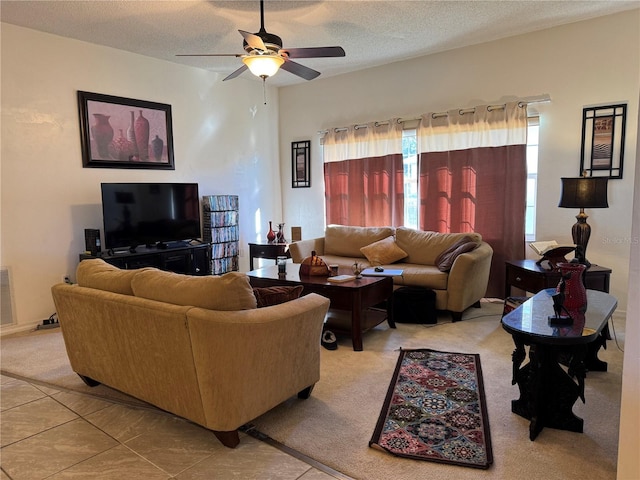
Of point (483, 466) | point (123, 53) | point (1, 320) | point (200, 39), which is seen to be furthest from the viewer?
point (123, 53)

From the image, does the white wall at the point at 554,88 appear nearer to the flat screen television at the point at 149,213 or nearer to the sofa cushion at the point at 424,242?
the sofa cushion at the point at 424,242

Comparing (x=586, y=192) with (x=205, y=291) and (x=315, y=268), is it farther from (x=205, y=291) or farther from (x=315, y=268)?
(x=205, y=291)

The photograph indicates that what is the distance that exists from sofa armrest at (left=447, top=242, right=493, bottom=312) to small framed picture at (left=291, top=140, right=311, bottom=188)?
3001mm

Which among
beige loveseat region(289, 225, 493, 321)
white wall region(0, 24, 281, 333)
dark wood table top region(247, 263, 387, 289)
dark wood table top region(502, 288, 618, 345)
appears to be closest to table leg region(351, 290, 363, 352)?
dark wood table top region(247, 263, 387, 289)

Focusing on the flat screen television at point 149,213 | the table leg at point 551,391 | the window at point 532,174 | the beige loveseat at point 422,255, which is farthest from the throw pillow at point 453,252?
the flat screen television at point 149,213

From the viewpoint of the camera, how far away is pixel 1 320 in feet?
13.5

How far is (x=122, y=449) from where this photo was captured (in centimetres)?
219

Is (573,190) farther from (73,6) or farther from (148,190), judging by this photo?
(73,6)

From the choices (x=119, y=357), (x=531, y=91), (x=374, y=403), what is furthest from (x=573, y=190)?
(x=119, y=357)

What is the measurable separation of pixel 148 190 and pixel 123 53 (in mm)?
1586

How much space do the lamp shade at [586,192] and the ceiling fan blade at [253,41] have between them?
286 centimetres

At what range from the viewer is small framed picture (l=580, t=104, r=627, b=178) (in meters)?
4.07

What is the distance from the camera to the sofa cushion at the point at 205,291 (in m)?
2.08

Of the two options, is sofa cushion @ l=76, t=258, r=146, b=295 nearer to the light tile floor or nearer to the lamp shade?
the light tile floor
